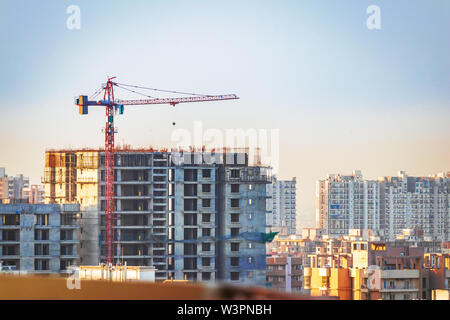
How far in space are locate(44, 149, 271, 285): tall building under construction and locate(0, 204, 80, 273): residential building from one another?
1.56 metres

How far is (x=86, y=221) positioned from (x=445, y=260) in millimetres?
6129

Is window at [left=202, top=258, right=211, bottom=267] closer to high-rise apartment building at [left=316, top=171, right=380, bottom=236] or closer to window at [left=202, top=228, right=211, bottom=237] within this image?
window at [left=202, top=228, right=211, bottom=237]

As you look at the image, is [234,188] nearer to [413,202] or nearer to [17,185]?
[17,185]

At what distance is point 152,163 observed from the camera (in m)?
17.9

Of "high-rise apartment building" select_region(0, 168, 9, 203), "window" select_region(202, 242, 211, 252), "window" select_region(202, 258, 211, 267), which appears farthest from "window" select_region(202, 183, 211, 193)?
"high-rise apartment building" select_region(0, 168, 9, 203)

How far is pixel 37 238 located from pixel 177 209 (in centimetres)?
322

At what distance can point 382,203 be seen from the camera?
3628 cm

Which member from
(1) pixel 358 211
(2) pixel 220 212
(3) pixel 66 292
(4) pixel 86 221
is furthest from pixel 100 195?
(1) pixel 358 211

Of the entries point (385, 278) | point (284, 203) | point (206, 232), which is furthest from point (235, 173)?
point (284, 203)

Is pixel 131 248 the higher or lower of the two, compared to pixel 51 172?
lower

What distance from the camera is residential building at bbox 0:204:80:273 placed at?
50.0ft

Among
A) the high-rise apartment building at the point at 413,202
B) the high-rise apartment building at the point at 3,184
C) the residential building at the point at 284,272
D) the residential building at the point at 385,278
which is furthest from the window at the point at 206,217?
the high-rise apartment building at the point at 413,202
